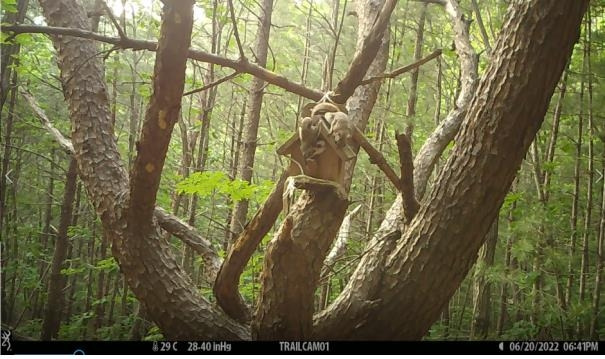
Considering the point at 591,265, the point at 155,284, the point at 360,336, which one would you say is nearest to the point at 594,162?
the point at 591,265

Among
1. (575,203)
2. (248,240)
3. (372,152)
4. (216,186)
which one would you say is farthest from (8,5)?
(575,203)

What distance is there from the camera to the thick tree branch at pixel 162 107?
3.57 feet

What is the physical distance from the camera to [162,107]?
121 centimetres

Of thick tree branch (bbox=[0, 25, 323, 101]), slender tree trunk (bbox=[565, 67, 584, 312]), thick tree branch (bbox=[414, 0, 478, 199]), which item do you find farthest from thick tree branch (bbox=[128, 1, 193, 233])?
slender tree trunk (bbox=[565, 67, 584, 312])

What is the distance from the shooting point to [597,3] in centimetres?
267

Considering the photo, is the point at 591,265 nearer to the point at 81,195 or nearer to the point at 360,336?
the point at 360,336

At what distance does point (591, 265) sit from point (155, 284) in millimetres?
2328

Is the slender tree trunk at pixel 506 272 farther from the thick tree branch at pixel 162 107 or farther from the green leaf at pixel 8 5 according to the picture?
the green leaf at pixel 8 5

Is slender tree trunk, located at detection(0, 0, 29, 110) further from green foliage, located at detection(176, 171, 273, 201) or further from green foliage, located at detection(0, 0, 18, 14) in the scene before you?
green foliage, located at detection(176, 171, 273, 201)

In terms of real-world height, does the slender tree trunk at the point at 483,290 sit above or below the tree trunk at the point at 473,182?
below

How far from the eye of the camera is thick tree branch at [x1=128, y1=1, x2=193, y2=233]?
109 centimetres

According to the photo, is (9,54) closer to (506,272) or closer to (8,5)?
(8,5)

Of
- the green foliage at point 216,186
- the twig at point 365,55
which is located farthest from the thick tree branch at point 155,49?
the green foliage at point 216,186

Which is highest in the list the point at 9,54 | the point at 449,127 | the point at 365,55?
the point at 9,54
